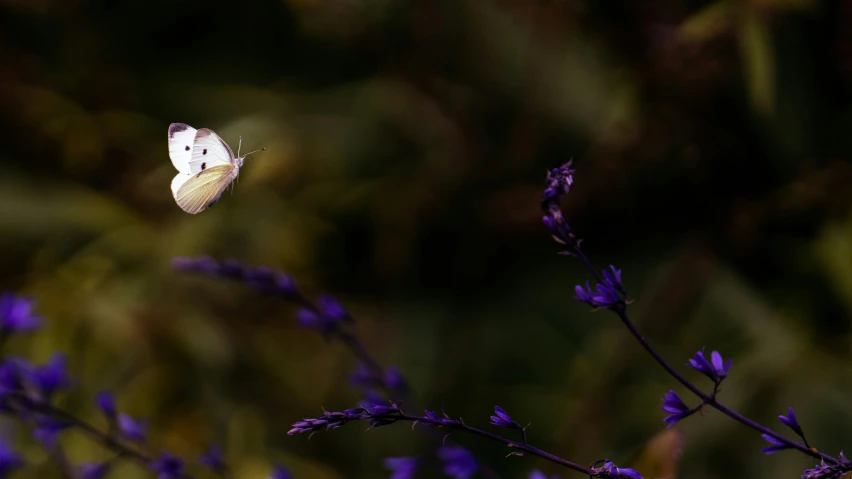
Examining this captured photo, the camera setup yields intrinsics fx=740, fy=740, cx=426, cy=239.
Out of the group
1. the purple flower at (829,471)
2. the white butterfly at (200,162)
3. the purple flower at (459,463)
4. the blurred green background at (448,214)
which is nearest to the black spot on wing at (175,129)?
the white butterfly at (200,162)

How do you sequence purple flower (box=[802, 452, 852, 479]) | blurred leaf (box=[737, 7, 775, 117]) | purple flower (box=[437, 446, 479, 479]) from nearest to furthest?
1. purple flower (box=[802, 452, 852, 479])
2. purple flower (box=[437, 446, 479, 479])
3. blurred leaf (box=[737, 7, 775, 117])

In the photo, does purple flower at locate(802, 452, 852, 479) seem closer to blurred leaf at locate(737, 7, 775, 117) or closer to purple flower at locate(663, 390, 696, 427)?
purple flower at locate(663, 390, 696, 427)

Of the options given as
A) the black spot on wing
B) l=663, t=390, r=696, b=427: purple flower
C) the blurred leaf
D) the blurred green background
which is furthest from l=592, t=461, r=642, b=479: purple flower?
the blurred leaf

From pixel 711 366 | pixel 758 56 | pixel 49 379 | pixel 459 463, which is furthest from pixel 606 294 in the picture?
pixel 758 56

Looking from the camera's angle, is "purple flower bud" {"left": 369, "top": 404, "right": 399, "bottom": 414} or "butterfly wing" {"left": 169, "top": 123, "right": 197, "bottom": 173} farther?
"butterfly wing" {"left": 169, "top": 123, "right": 197, "bottom": 173}

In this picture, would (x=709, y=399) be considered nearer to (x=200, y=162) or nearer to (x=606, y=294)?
(x=606, y=294)

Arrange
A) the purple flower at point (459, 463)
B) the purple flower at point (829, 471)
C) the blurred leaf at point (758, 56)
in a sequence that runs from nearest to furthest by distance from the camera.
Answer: the purple flower at point (829, 471), the purple flower at point (459, 463), the blurred leaf at point (758, 56)

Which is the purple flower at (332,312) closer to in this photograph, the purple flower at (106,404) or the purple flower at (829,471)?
the purple flower at (106,404)
